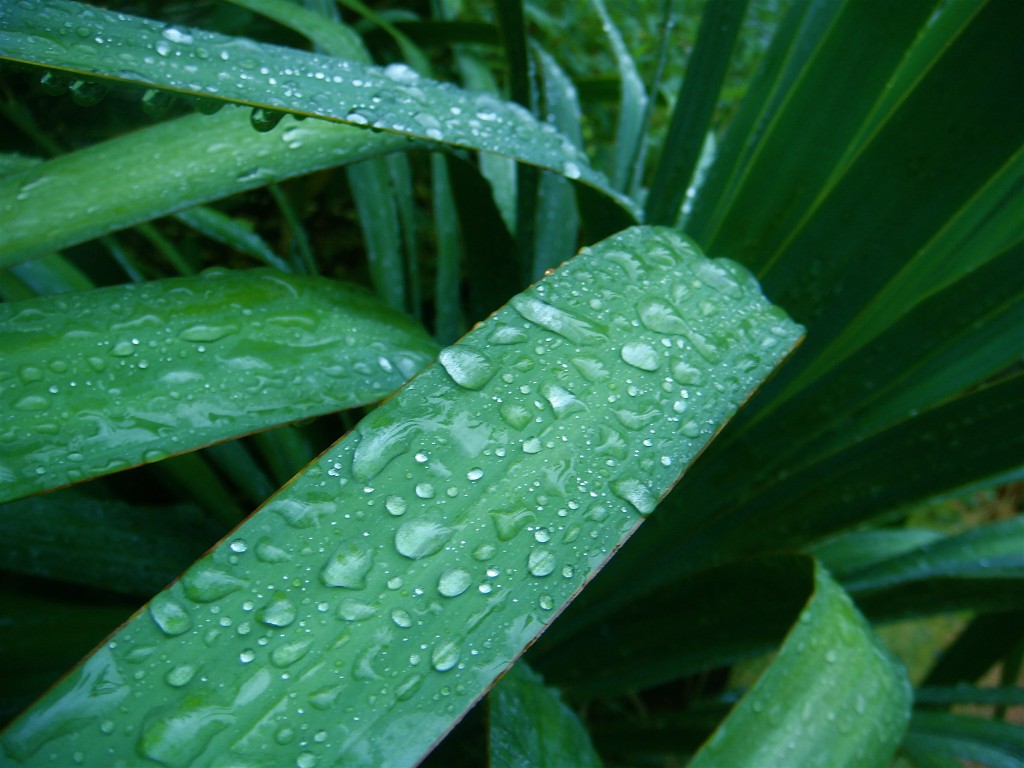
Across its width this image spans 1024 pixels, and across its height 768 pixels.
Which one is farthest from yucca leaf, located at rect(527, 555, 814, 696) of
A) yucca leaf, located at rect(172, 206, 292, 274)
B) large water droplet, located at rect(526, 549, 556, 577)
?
yucca leaf, located at rect(172, 206, 292, 274)

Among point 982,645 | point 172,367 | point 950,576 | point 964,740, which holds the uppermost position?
point 172,367

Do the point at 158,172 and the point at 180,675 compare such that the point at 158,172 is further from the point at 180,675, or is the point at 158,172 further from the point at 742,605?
the point at 742,605

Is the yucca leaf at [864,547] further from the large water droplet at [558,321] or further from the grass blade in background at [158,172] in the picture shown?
the grass blade in background at [158,172]

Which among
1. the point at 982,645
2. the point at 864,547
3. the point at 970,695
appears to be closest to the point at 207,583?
the point at 864,547

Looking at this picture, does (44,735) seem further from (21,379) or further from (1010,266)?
(1010,266)

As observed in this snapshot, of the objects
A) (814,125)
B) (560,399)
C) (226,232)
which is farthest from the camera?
(226,232)

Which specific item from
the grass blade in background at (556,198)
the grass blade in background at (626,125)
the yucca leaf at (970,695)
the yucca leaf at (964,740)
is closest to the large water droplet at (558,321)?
the grass blade in background at (556,198)

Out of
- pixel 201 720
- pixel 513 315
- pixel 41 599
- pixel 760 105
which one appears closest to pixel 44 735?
pixel 201 720
